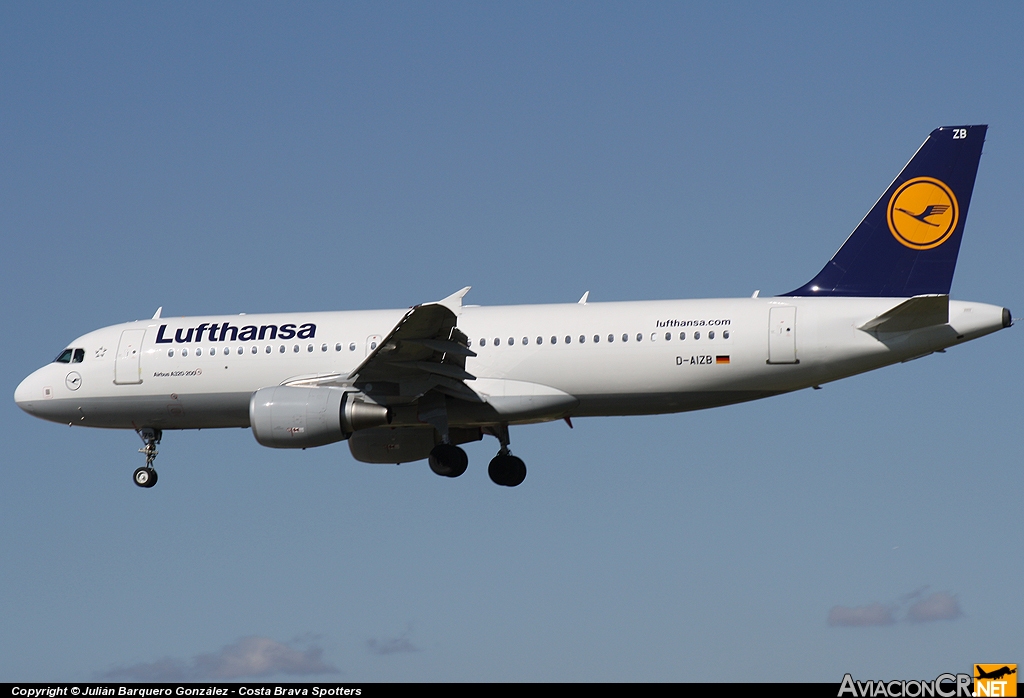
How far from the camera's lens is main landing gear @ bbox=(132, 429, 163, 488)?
106 ft

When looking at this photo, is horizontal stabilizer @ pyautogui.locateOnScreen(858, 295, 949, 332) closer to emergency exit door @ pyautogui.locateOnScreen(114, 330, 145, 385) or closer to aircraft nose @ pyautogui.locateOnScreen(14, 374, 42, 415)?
emergency exit door @ pyautogui.locateOnScreen(114, 330, 145, 385)

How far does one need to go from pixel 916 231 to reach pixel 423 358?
11.0 meters

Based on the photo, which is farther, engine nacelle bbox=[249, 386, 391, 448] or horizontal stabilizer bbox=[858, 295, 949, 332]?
engine nacelle bbox=[249, 386, 391, 448]

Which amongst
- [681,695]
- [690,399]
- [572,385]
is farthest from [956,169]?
[681,695]

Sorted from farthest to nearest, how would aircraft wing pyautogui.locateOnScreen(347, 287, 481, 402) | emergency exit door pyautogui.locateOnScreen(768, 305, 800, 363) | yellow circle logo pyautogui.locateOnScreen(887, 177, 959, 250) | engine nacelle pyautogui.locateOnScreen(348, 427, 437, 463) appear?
engine nacelle pyautogui.locateOnScreen(348, 427, 437, 463), yellow circle logo pyautogui.locateOnScreen(887, 177, 959, 250), emergency exit door pyautogui.locateOnScreen(768, 305, 800, 363), aircraft wing pyautogui.locateOnScreen(347, 287, 481, 402)

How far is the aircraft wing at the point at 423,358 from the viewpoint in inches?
1080

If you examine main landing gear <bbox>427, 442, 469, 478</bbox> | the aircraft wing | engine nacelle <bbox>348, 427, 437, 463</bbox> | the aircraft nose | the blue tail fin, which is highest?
the blue tail fin

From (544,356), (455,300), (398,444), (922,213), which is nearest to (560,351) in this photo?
(544,356)

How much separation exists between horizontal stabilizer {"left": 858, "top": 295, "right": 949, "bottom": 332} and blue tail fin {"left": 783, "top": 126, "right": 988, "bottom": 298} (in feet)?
4.59

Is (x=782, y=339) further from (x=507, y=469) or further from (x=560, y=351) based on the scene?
(x=507, y=469)

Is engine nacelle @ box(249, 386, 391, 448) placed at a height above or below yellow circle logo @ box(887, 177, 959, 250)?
below

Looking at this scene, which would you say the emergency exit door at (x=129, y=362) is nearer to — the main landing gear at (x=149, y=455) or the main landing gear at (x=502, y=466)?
the main landing gear at (x=149, y=455)

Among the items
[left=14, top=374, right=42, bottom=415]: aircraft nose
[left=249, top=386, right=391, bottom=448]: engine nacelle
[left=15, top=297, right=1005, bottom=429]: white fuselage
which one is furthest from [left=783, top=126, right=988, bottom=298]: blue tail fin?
[left=14, top=374, right=42, bottom=415]: aircraft nose

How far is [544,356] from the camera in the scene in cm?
2939
